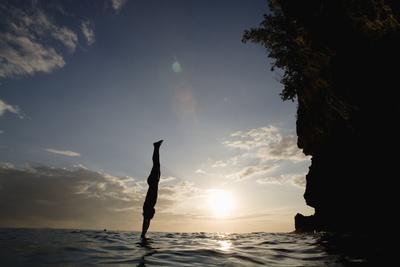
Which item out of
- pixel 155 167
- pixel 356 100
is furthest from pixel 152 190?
pixel 356 100

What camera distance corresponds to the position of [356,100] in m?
16.8

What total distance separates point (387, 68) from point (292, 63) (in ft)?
33.9

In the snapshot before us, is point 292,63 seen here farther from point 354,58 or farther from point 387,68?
point 387,68

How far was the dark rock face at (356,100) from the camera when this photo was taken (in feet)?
47.4

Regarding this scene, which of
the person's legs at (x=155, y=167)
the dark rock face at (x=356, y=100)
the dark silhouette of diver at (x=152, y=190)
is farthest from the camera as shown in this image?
the dark rock face at (x=356, y=100)

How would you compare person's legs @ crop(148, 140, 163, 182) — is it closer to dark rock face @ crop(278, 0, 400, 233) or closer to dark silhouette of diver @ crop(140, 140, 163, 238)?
dark silhouette of diver @ crop(140, 140, 163, 238)

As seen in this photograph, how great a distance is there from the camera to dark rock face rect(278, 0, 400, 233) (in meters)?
14.5

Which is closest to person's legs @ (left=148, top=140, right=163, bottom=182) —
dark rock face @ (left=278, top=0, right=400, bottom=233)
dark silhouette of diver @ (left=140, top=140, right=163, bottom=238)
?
dark silhouette of diver @ (left=140, top=140, right=163, bottom=238)

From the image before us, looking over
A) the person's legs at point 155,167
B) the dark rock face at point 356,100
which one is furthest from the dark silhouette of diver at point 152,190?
the dark rock face at point 356,100

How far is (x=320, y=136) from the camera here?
24906mm

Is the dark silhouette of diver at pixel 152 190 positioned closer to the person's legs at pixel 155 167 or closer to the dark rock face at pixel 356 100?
the person's legs at pixel 155 167

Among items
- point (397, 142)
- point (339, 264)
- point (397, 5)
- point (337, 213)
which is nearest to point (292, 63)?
point (397, 5)

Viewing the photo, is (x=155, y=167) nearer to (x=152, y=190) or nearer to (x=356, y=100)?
(x=152, y=190)

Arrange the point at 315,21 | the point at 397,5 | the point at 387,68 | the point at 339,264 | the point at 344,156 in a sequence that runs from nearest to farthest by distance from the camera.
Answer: the point at 339,264
the point at 387,68
the point at 397,5
the point at 315,21
the point at 344,156
